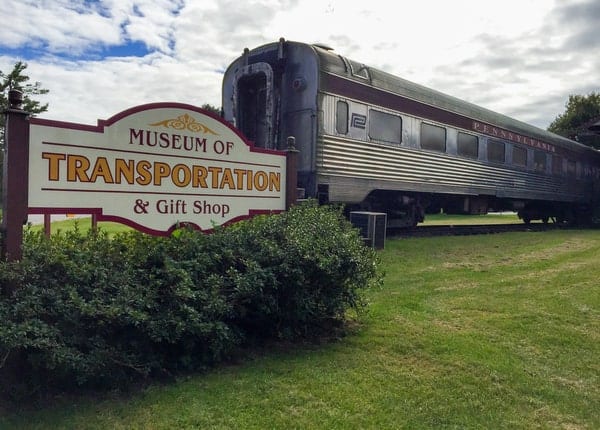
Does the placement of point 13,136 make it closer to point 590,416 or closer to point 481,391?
point 481,391

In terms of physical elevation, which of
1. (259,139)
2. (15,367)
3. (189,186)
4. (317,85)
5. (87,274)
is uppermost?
(317,85)

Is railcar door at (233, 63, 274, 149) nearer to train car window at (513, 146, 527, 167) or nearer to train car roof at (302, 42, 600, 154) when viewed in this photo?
train car roof at (302, 42, 600, 154)

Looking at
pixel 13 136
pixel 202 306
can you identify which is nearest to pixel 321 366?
pixel 202 306

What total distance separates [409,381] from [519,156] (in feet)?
47.5

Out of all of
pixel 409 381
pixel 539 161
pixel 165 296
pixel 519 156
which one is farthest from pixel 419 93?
pixel 165 296

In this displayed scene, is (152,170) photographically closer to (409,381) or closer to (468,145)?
(409,381)

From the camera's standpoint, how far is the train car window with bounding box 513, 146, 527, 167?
51.9 feet

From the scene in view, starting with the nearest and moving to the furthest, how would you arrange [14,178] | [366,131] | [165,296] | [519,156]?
[14,178]
[165,296]
[366,131]
[519,156]

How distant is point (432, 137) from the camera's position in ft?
38.9

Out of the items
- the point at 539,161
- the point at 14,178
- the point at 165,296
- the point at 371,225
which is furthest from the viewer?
the point at 539,161

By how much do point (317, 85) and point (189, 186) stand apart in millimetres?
5312

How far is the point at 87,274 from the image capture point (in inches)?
124

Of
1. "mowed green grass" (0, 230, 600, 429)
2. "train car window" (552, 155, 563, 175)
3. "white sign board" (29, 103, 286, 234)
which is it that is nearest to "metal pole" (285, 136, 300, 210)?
"white sign board" (29, 103, 286, 234)

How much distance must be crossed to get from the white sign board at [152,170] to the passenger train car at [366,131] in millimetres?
3288
